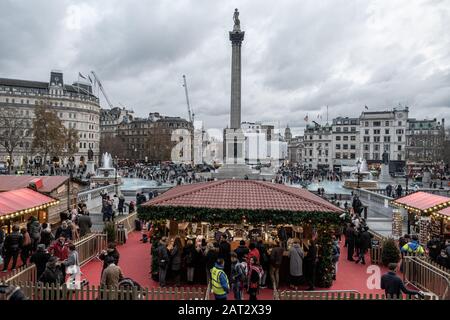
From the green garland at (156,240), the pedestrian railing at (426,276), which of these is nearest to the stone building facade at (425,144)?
the pedestrian railing at (426,276)

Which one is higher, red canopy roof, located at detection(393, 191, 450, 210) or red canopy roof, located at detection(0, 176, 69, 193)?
red canopy roof, located at detection(0, 176, 69, 193)

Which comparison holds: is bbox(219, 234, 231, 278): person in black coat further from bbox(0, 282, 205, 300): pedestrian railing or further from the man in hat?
the man in hat

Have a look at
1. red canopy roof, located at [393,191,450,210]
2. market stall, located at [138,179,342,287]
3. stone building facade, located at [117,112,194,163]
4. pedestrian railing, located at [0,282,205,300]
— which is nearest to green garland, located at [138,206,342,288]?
market stall, located at [138,179,342,287]

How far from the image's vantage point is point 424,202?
1664 centimetres

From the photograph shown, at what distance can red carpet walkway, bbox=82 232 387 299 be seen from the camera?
11141mm

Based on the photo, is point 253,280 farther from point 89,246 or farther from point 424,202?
point 424,202

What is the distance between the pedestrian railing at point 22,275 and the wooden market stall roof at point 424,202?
15.5 metres

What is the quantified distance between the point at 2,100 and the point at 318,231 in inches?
3663

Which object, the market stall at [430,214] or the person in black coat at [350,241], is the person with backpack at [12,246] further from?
the market stall at [430,214]

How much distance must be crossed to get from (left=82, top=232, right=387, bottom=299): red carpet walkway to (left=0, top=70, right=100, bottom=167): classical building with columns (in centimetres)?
7346

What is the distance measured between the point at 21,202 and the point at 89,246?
14.0 feet

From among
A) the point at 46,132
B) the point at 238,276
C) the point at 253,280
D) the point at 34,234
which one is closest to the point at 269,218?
the point at 253,280
